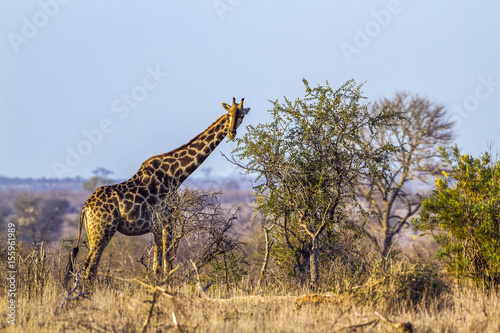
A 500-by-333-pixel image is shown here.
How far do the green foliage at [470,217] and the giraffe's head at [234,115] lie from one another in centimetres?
410

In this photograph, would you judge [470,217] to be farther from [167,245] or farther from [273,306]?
[167,245]

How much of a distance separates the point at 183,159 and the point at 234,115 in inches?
57.2

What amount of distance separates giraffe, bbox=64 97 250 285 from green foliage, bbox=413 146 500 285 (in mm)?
4394

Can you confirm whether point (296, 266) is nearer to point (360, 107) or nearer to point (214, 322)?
point (360, 107)

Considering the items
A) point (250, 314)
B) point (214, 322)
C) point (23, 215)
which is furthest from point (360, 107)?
point (23, 215)

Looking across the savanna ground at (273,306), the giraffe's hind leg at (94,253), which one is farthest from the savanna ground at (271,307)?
the giraffe's hind leg at (94,253)

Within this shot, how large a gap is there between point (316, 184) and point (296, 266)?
1.92 meters

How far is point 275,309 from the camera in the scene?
8.79 meters

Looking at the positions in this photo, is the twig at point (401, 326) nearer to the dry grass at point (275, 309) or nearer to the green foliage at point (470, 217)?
the dry grass at point (275, 309)

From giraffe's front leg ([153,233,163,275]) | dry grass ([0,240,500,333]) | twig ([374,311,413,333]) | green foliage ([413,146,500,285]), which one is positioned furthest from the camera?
giraffe's front leg ([153,233,163,275])

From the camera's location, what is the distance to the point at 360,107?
1138 centimetres

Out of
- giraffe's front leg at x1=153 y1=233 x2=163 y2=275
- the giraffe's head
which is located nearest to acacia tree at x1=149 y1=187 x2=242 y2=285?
giraffe's front leg at x1=153 y1=233 x2=163 y2=275

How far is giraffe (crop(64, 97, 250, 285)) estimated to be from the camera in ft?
36.1

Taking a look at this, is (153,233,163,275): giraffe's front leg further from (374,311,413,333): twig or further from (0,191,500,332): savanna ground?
(374,311,413,333): twig
